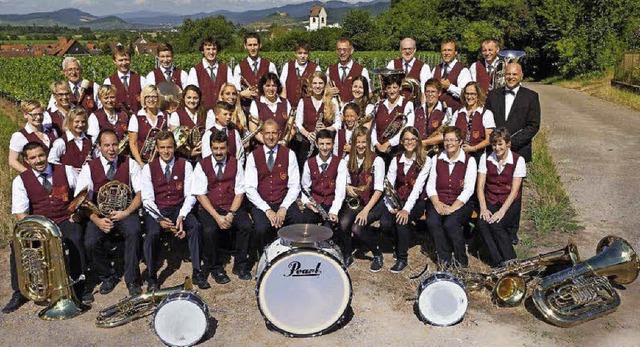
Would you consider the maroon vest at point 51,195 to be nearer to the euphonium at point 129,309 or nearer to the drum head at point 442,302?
the euphonium at point 129,309

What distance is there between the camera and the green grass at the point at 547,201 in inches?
251

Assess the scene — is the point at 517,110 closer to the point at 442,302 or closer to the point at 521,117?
the point at 521,117

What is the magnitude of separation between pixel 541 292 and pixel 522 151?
2104 millimetres

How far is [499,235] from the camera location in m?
5.10

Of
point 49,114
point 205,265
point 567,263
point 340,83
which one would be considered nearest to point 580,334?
point 567,263

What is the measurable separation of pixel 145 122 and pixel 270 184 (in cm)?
162

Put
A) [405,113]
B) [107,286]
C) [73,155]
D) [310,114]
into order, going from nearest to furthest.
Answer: [107,286] < [73,155] < [405,113] < [310,114]

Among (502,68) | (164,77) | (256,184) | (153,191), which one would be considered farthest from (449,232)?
(164,77)

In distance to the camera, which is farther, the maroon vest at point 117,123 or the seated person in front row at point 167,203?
the maroon vest at point 117,123

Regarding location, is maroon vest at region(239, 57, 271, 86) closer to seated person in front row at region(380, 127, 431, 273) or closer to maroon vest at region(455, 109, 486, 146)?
seated person in front row at region(380, 127, 431, 273)

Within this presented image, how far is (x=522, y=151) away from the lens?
597cm

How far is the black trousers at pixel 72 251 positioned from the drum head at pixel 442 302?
310cm

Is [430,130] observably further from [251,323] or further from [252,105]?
[251,323]

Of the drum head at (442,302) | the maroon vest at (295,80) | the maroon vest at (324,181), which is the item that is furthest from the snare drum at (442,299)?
the maroon vest at (295,80)
